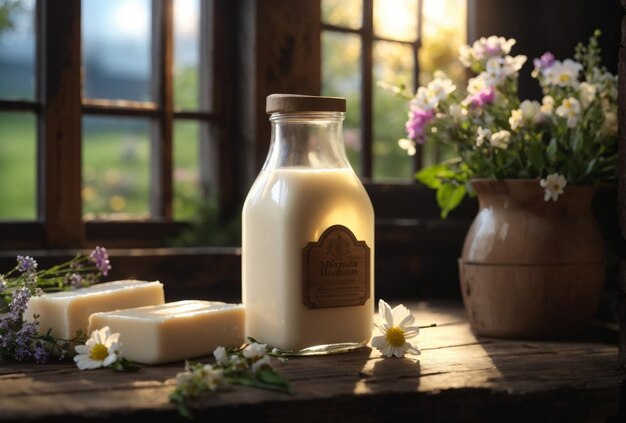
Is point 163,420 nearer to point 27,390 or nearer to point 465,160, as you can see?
point 27,390

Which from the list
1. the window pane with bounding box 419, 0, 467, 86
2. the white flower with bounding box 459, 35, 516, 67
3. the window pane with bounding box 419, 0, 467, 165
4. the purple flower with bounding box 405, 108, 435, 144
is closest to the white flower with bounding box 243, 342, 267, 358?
the purple flower with bounding box 405, 108, 435, 144

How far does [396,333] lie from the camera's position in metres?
1.26

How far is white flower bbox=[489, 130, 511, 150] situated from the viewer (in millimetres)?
1475

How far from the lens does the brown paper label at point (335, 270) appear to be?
123cm

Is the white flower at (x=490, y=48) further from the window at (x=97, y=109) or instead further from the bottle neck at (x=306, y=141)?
the window at (x=97, y=109)

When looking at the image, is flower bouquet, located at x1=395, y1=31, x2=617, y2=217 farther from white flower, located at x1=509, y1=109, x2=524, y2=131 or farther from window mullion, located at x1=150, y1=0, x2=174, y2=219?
window mullion, located at x1=150, y1=0, x2=174, y2=219

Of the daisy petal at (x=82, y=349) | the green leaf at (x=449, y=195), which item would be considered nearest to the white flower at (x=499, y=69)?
the green leaf at (x=449, y=195)

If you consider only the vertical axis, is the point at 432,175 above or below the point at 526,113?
below

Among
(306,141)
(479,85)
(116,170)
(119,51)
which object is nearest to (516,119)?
(479,85)

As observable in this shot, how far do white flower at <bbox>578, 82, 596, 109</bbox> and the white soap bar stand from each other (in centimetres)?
83

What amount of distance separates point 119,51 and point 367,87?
256 cm

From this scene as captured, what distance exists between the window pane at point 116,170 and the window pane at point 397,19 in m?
2.76

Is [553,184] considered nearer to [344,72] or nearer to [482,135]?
[482,135]

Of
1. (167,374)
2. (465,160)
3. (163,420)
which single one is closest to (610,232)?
(465,160)
